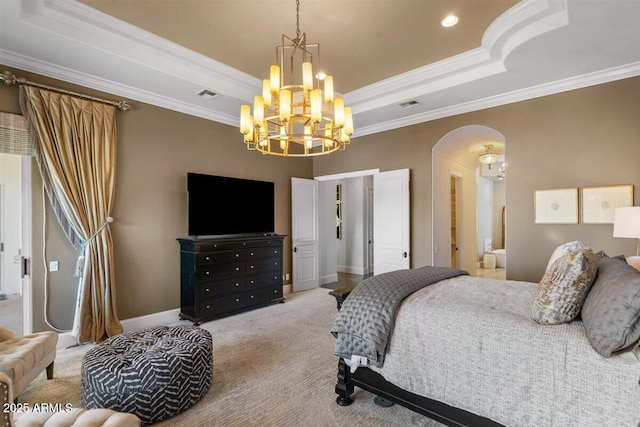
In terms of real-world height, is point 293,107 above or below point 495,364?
above

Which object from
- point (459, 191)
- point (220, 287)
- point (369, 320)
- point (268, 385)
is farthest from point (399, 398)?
point (459, 191)

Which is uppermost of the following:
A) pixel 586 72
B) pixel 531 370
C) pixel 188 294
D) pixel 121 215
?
pixel 586 72

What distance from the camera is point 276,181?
5789 mm

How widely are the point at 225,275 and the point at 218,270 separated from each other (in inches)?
5.5

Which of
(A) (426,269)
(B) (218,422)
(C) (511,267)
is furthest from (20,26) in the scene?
(C) (511,267)

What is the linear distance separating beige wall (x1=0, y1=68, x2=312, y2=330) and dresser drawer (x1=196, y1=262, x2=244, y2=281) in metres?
0.53

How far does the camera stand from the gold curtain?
328 centimetres

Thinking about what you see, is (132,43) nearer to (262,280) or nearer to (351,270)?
(262,280)

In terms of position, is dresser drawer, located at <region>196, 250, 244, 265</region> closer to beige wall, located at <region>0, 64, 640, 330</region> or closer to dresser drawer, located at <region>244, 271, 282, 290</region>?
dresser drawer, located at <region>244, 271, 282, 290</region>

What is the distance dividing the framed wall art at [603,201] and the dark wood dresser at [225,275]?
13.5ft

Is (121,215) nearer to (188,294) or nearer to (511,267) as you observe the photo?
(188,294)

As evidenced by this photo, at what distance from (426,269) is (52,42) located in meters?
4.12

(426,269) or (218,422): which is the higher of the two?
(426,269)

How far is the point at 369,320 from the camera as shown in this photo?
6.88 feet
